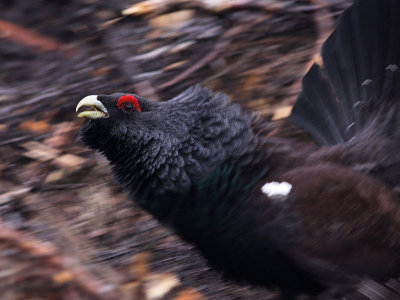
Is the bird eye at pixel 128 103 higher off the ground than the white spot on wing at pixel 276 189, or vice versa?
the bird eye at pixel 128 103

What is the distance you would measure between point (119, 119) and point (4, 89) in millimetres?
2425

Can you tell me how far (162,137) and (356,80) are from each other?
1318 mm

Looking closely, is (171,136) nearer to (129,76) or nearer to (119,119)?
(119,119)

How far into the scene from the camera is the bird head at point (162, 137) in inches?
133

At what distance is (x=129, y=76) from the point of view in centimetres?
511

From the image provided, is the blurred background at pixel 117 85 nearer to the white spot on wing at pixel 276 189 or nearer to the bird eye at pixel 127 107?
the white spot on wing at pixel 276 189

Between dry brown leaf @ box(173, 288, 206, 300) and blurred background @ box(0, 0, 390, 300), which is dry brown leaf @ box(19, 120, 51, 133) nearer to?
blurred background @ box(0, 0, 390, 300)

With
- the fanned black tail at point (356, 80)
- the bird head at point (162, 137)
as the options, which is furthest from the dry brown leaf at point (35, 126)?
the fanned black tail at point (356, 80)

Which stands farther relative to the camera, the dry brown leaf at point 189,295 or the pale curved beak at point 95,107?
the dry brown leaf at point 189,295

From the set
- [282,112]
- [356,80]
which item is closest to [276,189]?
[356,80]

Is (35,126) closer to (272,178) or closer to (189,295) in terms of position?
(189,295)

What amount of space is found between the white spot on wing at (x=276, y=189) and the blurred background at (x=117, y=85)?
676mm

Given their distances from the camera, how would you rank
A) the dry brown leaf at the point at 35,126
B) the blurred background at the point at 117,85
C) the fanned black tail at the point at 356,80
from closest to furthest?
1. the fanned black tail at the point at 356,80
2. the blurred background at the point at 117,85
3. the dry brown leaf at the point at 35,126

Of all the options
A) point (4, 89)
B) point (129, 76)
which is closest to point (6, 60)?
point (4, 89)
